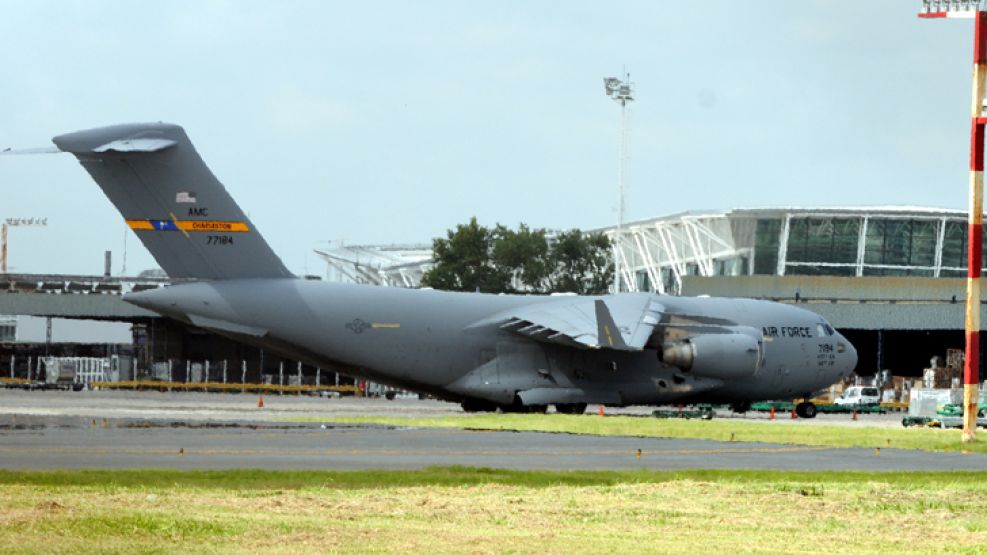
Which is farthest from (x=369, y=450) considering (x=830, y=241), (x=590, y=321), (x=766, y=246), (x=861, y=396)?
(x=830, y=241)

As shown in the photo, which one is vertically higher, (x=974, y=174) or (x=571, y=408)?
(x=974, y=174)

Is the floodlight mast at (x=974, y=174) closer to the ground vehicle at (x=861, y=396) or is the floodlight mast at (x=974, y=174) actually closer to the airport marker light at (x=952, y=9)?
the airport marker light at (x=952, y=9)

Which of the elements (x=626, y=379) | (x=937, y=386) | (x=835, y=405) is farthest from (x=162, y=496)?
(x=937, y=386)

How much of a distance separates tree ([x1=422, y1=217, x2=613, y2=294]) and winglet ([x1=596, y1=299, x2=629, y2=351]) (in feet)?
209

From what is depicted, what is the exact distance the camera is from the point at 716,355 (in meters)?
45.8

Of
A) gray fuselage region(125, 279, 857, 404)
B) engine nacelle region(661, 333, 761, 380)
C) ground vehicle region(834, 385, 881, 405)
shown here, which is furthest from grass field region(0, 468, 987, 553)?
ground vehicle region(834, 385, 881, 405)

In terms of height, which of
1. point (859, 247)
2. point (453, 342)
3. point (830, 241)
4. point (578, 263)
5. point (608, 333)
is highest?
point (830, 241)

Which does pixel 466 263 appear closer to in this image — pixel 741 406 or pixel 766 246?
pixel 766 246

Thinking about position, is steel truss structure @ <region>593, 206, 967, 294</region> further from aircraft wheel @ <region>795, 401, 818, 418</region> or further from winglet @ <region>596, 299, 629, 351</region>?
winglet @ <region>596, 299, 629, 351</region>

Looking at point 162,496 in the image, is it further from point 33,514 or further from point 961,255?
point 961,255

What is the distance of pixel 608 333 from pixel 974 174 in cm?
1568

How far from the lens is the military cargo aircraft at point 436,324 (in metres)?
42.4

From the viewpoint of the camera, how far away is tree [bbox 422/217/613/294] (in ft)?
359

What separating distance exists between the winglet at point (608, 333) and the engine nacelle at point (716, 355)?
9.38ft
